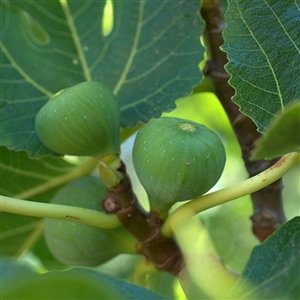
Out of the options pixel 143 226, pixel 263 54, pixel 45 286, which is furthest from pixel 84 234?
pixel 45 286

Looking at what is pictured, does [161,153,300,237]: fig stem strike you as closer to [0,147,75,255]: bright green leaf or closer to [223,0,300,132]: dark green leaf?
[223,0,300,132]: dark green leaf

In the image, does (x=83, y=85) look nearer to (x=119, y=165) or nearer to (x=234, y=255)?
(x=119, y=165)

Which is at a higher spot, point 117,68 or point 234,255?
point 117,68

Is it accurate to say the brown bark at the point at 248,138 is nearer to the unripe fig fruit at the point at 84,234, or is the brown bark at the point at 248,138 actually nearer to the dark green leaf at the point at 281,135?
the unripe fig fruit at the point at 84,234

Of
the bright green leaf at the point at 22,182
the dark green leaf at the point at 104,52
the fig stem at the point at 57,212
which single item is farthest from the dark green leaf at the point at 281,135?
the bright green leaf at the point at 22,182

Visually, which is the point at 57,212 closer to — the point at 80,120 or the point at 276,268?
the point at 80,120

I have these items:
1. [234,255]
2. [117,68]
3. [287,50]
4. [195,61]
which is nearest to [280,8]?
[287,50]

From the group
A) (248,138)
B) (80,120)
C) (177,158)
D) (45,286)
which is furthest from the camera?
(248,138)
